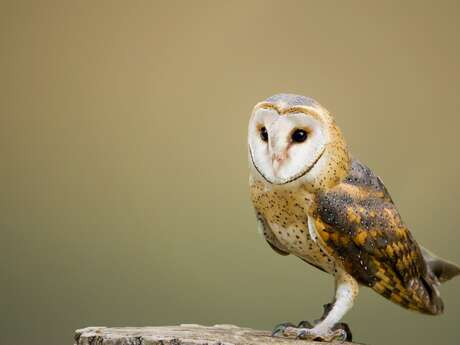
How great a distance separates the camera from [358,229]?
1.85 metres

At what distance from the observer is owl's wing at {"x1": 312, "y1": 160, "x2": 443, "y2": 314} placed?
72.5 inches

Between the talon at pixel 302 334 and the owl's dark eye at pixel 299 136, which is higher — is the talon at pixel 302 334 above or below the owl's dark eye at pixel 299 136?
below

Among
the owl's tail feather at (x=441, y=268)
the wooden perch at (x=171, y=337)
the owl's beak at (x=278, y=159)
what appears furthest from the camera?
the owl's tail feather at (x=441, y=268)

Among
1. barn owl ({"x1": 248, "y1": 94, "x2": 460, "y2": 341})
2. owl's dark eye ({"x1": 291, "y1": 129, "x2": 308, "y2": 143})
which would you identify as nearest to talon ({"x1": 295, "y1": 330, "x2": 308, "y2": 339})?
barn owl ({"x1": 248, "y1": 94, "x2": 460, "y2": 341})

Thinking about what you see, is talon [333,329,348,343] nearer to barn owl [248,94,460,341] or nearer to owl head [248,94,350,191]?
barn owl [248,94,460,341]

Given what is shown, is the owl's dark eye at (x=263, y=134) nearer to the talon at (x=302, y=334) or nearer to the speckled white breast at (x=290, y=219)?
the speckled white breast at (x=290, y=219)

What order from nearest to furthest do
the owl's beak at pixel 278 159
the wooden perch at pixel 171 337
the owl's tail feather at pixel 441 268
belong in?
the wooden perch at pixel 171 337 → the owl's beak at pixel 278 159 → the owl's tail feather at pixel 441 268

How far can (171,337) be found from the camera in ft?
5.45

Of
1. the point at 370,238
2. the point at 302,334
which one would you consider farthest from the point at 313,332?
the point at 370,238

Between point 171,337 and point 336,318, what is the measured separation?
1.45 feet

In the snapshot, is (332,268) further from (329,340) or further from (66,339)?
(66,339)

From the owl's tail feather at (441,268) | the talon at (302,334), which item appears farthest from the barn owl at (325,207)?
the owl's tail feather at (441,268)

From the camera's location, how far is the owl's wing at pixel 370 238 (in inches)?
72.5

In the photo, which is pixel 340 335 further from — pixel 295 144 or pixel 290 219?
pixel 295 144
